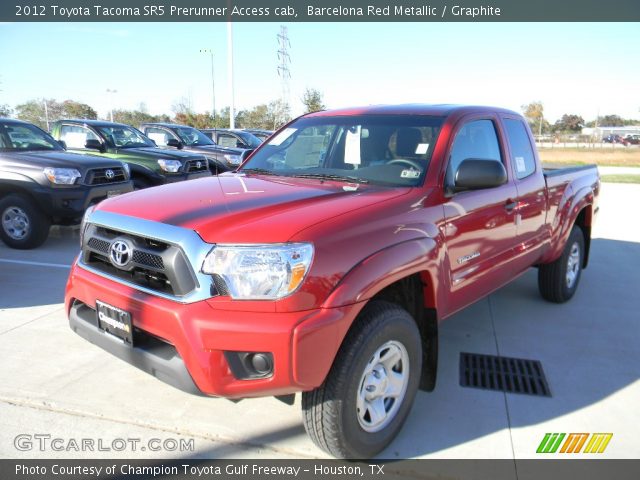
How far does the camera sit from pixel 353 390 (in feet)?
7.69

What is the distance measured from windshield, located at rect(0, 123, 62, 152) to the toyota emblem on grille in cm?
570

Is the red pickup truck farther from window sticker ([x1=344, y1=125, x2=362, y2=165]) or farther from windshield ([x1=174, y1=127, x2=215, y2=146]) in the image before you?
windshield ([x1=174, y1=127, x2=215, y2=146])

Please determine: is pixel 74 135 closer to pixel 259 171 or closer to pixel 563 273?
pixel 259 171

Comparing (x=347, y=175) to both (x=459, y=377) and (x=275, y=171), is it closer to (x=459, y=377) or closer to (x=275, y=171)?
(x=275, y=171)

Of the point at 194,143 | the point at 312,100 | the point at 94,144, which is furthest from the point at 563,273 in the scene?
the point at 312,100

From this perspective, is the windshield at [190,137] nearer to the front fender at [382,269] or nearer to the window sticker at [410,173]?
the window sticker at [410,173]

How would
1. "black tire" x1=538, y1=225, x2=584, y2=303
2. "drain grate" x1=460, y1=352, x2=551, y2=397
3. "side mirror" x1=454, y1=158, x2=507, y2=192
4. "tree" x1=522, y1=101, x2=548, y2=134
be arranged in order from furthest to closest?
1. "tree" x1=522, y1=101, x2=548, y2=134
2. "black tire" x1=538, y1=225, x2=584, y2=303
3. "drain grate" x1=460, y1=352, x2=551, y2=397
4. "side mirror" x1=454, y1=158, x2=507, y2=192

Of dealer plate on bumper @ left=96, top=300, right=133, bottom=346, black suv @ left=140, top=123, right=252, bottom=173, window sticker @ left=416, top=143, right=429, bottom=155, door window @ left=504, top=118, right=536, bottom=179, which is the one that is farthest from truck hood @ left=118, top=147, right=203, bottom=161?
dealer plate on bumper @ left=96, top=300, right=133, bottom=346

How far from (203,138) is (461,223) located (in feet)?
36.2

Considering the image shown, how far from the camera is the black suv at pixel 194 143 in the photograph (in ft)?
39.1

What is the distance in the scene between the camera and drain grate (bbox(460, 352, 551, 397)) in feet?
11.2

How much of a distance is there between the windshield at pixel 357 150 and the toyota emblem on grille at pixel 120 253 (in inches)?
52.6

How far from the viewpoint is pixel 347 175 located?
3283 mm

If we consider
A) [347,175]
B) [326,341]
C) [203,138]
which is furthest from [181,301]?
[203,138]
